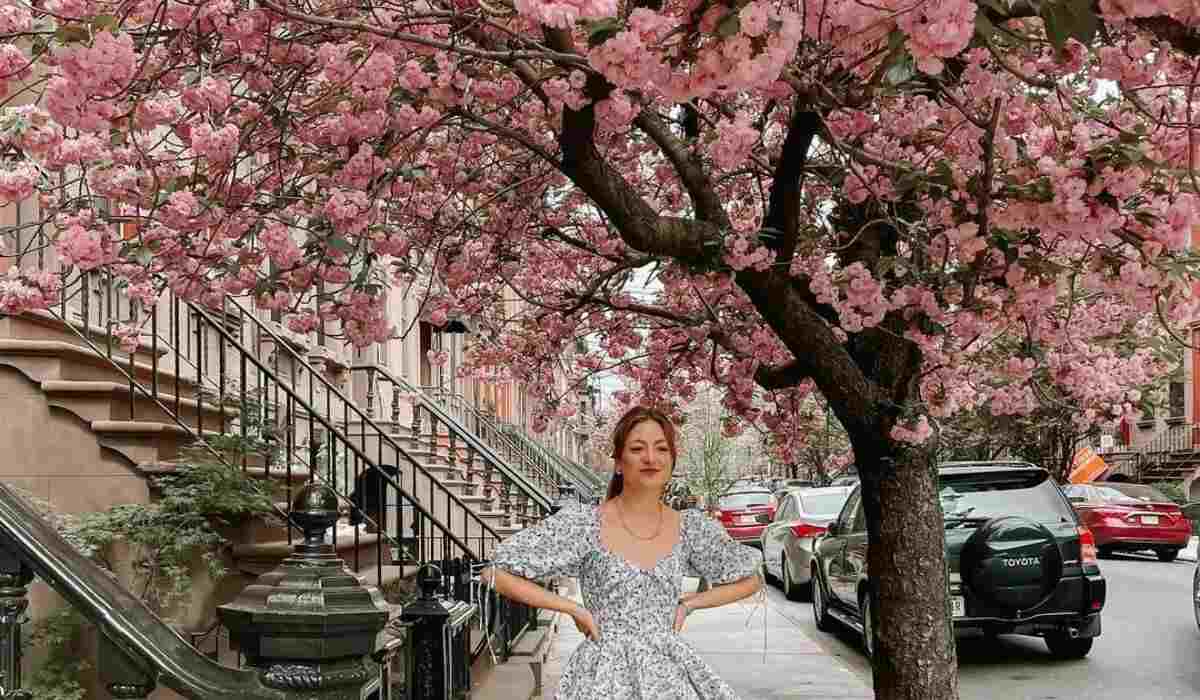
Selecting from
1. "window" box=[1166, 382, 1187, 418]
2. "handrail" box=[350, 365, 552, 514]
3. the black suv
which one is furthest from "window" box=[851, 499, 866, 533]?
"window" box=[1166, 382, 1187, 418]

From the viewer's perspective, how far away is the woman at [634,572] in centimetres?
442

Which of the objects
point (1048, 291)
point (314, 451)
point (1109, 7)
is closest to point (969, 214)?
point (1048, 291)

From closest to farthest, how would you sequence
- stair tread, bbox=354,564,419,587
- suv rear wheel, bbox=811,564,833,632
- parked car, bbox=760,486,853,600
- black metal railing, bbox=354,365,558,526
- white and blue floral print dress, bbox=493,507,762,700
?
1. white and blue floral print dress, bbox=493,507,762,700
2. stair tread, bbox=354,564,419,587
3. black metal railing, bbox=354,365,558,526
4. suv rear wheel, bbox=811,564,833,632
5. parked car, bbox=760,486,853,600

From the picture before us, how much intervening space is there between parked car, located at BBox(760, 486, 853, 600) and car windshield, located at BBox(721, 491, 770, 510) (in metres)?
8.98

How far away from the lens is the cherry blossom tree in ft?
15.2

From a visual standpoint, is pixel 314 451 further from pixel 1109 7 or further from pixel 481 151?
Answer: pixel 1109 7

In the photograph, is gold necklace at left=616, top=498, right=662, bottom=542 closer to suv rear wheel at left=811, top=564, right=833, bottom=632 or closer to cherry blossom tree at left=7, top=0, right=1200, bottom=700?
cherry blossom tree at left=7, top=0, right=1200, bottom=700

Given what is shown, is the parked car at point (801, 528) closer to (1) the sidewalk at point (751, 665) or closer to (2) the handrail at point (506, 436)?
(1) the sidewalk at point (751, 665)

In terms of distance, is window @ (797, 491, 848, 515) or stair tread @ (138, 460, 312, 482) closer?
stair tread @ (138, 460, 312, 482)

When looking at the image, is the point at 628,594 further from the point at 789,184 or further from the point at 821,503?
the point at 821,503

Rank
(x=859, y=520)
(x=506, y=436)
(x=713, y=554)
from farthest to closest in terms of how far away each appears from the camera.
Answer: (x=506, y=436)
(x=859, y=520)
(x=713, y=554)

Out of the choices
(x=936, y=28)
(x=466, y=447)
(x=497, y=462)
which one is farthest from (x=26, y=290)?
(x=466, y=447)

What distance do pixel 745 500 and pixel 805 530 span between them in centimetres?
1194

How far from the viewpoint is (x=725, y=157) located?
6258mm
